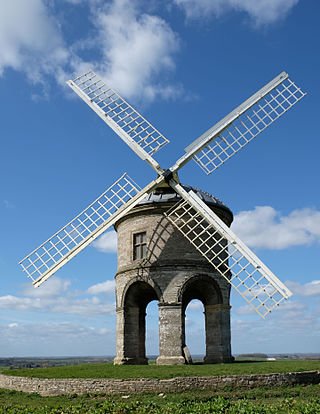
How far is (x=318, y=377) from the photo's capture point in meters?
18.3

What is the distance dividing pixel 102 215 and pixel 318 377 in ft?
38.0

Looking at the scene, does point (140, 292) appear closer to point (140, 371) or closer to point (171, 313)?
point (171, 313)

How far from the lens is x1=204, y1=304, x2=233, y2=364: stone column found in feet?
71.1

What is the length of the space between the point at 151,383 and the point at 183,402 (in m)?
1.62

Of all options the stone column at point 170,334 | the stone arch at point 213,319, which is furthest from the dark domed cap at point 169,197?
the stone column at point 170,334

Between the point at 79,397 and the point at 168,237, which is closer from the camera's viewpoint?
the point at 79,397

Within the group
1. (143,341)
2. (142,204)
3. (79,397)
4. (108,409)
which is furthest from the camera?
(143,341)

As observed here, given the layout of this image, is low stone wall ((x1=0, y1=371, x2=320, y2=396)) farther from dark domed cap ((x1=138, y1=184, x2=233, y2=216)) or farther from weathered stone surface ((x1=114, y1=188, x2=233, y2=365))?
dark domed cap ((x1=138, y1=184, x2=233, y2=216))

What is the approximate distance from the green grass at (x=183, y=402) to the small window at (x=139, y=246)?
8398 millimetres

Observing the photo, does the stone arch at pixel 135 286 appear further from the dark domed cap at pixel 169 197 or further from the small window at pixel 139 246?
the dark domed cap at pixel 169 197

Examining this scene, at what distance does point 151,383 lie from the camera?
15727mm

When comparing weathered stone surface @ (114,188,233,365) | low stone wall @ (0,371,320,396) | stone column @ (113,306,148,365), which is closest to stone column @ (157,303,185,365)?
weathered stone surface @ (114,188,233,365)

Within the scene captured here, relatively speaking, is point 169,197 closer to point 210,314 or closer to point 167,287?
point 167,287

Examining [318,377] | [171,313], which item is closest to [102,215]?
[171,313]
